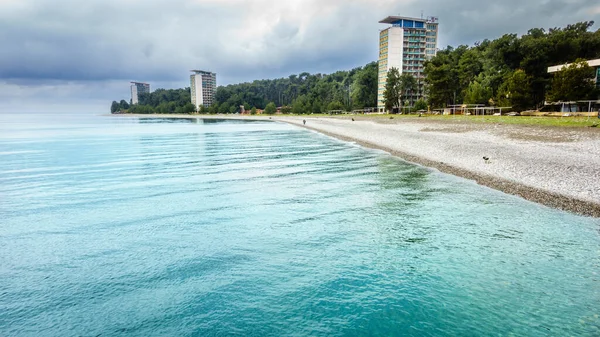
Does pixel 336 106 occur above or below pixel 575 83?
below

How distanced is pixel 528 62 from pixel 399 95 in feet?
167

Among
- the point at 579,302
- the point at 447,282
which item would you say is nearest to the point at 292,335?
the point at 447,282

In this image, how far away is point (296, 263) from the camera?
937 cm

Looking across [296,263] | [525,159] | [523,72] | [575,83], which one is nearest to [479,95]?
[523,72]

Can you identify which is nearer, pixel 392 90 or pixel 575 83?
pixel 575 83

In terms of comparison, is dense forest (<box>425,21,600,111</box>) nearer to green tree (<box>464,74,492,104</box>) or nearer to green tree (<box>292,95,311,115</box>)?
green tree (<box>464,74,492,104</box>)

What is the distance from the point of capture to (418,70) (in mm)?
153500

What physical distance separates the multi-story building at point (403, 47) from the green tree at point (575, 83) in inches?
3607

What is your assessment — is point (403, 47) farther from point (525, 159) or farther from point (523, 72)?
point (525, 159)

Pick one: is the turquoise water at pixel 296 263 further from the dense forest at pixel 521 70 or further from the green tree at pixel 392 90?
the green tree at pixel 392 90

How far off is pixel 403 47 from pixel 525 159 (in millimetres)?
141589

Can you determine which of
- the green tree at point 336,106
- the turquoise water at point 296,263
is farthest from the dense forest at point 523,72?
the turquoise water at point 296,263

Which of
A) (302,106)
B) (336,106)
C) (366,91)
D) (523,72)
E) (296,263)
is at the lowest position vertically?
(296,263)

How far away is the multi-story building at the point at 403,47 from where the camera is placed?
489 feet
